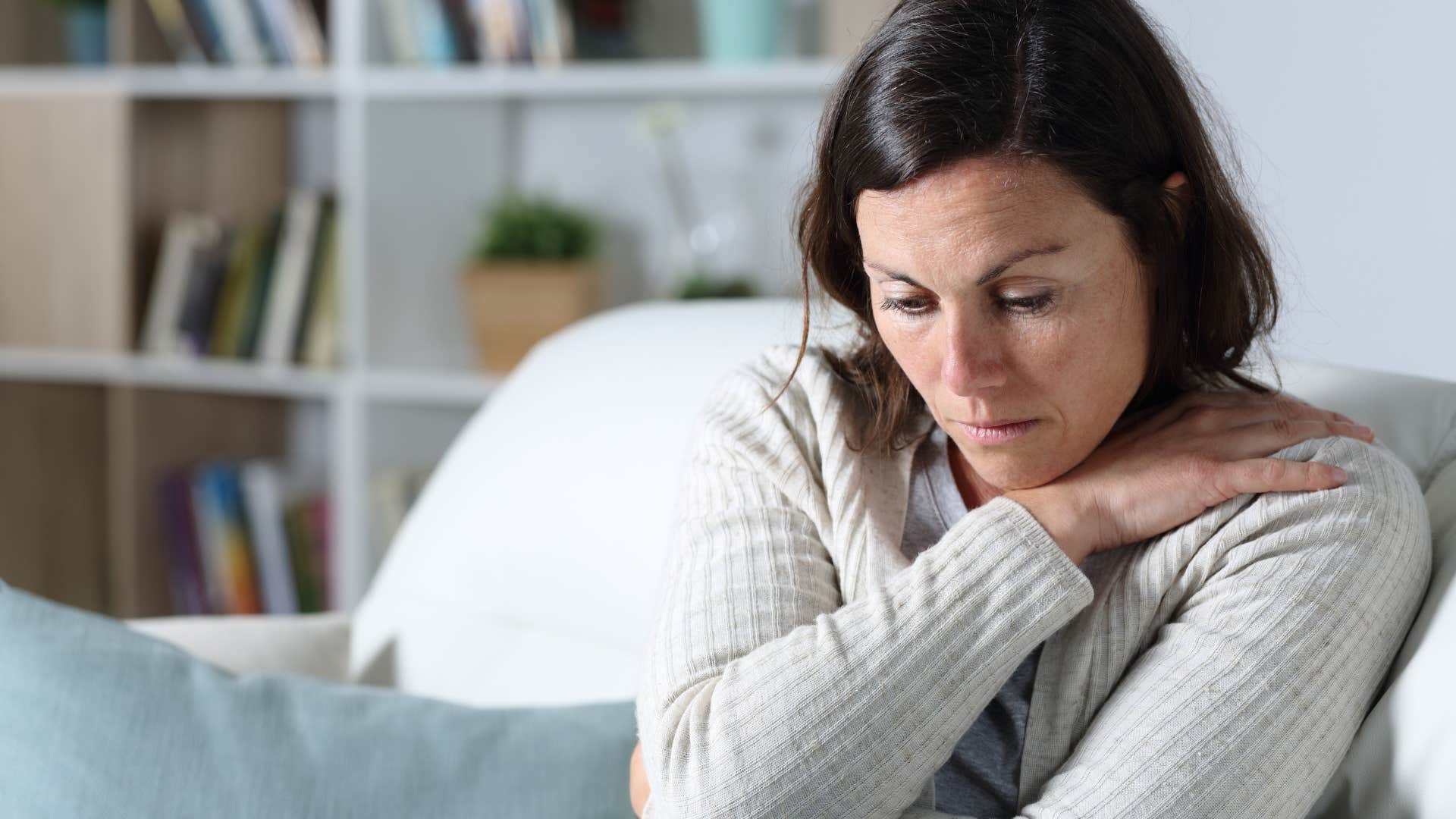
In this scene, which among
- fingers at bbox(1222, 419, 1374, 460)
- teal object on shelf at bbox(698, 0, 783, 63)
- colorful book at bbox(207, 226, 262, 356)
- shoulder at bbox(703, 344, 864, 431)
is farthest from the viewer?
colorful book at bbox(207, 226, 262, 356)

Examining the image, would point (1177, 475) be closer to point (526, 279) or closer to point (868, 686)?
point (868, 686)

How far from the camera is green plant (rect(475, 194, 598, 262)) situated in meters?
2.31

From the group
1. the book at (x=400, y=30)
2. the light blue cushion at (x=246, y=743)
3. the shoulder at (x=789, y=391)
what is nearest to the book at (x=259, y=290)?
the book at (x=400, y=30)

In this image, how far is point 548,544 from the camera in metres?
1.37

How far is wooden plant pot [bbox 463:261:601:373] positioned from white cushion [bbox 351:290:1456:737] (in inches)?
30.7

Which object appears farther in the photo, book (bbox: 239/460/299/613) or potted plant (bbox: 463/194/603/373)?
book (bbox: 239/460/299/613)

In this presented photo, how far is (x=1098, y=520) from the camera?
34.3 inches

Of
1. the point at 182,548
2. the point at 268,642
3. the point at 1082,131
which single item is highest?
the point at 1082,131

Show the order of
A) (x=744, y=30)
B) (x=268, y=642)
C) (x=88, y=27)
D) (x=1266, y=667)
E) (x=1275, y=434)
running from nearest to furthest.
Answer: (x=1266, y=667), (x=1275, y=434), (x=268, y=642), (x=744, y=30), (x=88, y=27)

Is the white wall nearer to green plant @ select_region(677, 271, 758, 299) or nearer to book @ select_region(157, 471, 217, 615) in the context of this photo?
green plant @ select_region(677, 271, 758, 299)

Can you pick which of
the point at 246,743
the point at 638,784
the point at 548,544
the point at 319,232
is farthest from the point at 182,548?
the point at 638,784

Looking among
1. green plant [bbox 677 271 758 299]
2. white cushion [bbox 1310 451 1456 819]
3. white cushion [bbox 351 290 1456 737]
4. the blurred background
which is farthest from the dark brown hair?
green plant [bbox 677 271 758 299]

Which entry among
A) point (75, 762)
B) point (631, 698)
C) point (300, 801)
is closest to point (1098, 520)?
point (631, 698)

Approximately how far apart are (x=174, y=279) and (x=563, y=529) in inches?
57.0
